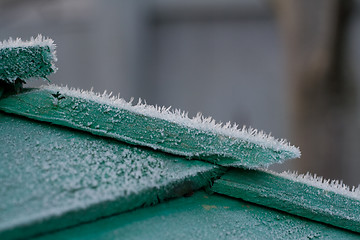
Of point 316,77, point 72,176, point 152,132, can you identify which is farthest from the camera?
point 316,77

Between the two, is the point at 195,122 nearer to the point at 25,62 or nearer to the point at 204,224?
the point at 204,224

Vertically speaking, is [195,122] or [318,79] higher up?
[318,79]

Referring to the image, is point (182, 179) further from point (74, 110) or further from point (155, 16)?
point (155, 16)

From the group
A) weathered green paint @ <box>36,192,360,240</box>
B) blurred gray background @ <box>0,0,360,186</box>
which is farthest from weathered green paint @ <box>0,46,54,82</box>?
blurred gray background @ <box>0,0,360,186</box>

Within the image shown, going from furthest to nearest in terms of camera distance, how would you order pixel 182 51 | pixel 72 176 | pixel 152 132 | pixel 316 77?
pixel 182 51, pixel 316 77, pixel 152 132, pixel 72 176

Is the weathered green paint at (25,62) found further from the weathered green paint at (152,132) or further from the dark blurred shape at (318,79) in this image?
the dark blurred shape at (318,79)

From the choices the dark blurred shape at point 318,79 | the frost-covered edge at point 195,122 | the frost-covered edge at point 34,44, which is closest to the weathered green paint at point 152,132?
the frost-covered edge at point 195,122

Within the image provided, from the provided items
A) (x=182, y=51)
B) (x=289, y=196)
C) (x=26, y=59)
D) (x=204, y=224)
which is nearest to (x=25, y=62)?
(x=26, y=59)
